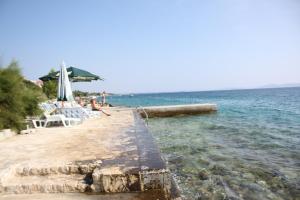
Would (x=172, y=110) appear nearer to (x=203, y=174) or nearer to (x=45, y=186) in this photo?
(x=203, y=174)

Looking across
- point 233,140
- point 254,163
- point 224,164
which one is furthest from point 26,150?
point 233,140

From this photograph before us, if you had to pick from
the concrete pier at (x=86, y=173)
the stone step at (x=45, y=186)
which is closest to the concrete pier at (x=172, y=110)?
the concrete pier at (x=86, y=173)

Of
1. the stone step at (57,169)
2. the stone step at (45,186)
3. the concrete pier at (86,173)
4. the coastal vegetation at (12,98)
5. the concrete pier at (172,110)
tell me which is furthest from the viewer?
the concrete pier at (172,110)

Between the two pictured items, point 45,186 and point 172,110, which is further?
point 172,110

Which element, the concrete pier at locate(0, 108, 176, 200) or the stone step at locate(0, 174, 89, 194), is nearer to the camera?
the concrete pier at locate(0, 108, 176, 200)

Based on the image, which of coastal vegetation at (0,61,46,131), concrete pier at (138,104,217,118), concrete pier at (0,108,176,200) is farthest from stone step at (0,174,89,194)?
concrete pier at (138,104,217,118)

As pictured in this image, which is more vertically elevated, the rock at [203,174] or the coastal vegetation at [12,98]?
the coastal vegetation at [12,98]

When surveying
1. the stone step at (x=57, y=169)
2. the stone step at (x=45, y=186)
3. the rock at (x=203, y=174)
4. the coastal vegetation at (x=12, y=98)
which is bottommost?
the rock at (x=203, y=174)

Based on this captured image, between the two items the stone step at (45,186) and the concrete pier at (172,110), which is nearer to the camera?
the stone step at (45,186)

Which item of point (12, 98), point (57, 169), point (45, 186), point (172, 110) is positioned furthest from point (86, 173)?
point (172, 110)

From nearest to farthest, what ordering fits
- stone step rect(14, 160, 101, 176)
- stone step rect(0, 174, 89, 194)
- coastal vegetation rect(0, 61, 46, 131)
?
1. stone step rect(0, 174, 89, 194)
2. stone step rect(14, 160, 101, 176)
3. coastal vegetation rect(0, 61, 46, 131)

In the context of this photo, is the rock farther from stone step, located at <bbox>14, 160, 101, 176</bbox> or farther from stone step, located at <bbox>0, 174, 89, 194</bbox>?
stone step, located at <bbox>0, 174, 89, 194</bbox>

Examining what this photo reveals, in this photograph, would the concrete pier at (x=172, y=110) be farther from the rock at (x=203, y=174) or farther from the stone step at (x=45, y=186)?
the stone step at (x=45, y=186)

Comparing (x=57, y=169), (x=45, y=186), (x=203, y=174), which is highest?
(x=57, y=169)
